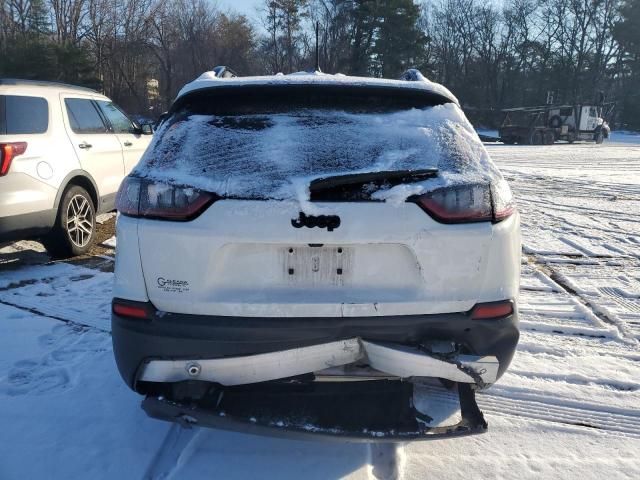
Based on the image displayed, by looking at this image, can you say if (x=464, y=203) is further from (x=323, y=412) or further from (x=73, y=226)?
(x=73, y=226)

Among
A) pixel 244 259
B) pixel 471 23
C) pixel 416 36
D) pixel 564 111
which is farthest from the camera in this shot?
pixel 471 23

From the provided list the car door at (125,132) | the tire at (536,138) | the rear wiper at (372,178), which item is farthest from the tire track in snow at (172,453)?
the tire at (536,138)

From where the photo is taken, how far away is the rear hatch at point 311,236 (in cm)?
196

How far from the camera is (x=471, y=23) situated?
6084 cm

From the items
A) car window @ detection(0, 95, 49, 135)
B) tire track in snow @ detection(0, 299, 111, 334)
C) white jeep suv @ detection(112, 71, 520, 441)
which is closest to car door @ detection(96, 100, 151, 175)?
car window @ detection(0, 95, 49, 135)

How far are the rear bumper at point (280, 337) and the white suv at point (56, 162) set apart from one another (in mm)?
3442

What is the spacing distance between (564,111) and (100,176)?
32564 millimetres

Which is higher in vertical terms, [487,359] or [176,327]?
[176,327]

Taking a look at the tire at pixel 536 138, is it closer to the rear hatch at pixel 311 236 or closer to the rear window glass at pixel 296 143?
the rear window glass at pixel 296 143

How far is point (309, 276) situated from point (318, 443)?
A: 0.98 m

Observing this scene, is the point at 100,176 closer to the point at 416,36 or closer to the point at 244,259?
the point at 244,259

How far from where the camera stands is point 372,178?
201 centimetres

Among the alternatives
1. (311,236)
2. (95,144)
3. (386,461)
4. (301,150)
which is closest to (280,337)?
(311,236)

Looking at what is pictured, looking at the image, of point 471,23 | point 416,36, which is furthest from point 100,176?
point 471,23
